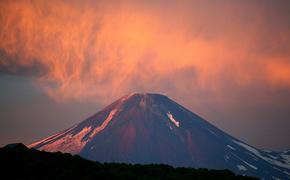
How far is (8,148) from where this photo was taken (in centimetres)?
6912

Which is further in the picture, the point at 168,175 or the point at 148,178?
the point at 168,175

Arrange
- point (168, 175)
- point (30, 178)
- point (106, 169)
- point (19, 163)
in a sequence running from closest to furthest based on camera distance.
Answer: point (30, 178)
point (19, 163)
point (106, 169)
point (168, 175)

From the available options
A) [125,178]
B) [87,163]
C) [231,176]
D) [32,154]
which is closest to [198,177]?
[231,176]

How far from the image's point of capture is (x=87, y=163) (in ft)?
223

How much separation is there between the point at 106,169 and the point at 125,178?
349 centimetres

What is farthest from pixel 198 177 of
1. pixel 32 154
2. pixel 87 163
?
pixel 32 154

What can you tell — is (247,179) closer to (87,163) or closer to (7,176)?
(87,163)

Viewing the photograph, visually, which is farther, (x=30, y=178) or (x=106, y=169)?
(x=106, y=169)

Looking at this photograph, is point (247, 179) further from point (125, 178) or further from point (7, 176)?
point (7, 176)

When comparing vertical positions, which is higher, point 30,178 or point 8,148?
point 8,148

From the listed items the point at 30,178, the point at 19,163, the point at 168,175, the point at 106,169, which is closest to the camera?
the point at 30,178

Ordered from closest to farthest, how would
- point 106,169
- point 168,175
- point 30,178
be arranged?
1. point 30,178
2. point 106,169
3. point 168,175

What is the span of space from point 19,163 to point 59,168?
4.71 metres

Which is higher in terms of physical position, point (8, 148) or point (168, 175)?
point (8, 148)
